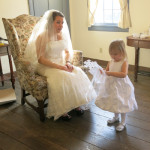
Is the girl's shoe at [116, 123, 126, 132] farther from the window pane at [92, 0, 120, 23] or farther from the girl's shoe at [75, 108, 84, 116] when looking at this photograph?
the window pane at [92, 0, 120, 23]

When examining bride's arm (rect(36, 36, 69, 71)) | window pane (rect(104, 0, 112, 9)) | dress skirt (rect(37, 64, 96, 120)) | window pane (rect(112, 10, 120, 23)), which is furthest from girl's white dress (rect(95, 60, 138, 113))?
window pane (rect(104, 0, 112, 9))

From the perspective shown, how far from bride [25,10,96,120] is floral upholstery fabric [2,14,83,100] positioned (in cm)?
8

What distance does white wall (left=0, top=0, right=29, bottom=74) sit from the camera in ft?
11.2

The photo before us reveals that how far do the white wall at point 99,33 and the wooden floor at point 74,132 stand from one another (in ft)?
5.11

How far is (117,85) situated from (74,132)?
0.66 m

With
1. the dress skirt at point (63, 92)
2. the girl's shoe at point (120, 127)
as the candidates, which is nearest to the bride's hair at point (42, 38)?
the dress skirt at point (63, 92)

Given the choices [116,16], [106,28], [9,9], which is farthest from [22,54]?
[116,16]

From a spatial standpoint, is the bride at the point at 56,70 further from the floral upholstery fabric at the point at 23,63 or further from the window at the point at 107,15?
the window at the point at 107,15

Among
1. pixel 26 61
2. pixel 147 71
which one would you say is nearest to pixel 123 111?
pixel 26 61

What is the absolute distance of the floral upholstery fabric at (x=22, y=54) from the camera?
220 centimetres

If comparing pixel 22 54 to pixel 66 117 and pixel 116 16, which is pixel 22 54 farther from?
pixel 116 16

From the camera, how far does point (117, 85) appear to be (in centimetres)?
195

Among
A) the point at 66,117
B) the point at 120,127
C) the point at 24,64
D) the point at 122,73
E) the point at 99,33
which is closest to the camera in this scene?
the point at 122,73

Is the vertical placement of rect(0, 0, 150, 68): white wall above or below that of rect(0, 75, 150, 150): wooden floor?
above
